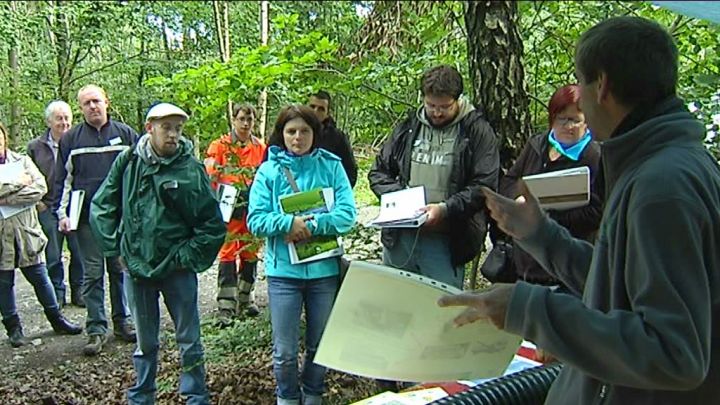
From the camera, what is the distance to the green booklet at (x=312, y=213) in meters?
3.12

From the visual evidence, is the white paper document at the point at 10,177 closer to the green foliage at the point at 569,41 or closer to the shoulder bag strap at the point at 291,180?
the shoulder bag strap at the point at 291,180

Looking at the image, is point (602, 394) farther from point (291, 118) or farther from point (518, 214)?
point (291, 118)

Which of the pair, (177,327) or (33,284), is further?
(33,284)

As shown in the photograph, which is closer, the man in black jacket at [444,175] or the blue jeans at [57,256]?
the man in black jacket at [444,175]

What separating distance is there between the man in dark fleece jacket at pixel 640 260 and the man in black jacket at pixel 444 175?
6.48 ft

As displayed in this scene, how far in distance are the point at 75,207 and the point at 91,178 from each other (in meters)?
0.23

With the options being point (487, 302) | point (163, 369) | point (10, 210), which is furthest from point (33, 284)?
point (487, 302)

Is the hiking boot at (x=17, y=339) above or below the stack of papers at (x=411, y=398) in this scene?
below

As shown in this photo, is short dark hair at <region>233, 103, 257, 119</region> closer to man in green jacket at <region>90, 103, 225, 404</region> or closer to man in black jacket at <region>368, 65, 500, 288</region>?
man in green jacket at <region>90, 103, 225, 404</region>

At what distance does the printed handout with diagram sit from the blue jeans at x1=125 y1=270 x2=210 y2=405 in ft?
6.29

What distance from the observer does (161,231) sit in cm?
316

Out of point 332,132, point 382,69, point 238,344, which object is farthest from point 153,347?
point 382,69

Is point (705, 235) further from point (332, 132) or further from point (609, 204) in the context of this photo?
point (332, 132)

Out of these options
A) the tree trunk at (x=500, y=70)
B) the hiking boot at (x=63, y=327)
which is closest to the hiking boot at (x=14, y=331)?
the hiking boot at (x=63, y=327)
